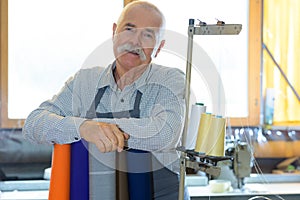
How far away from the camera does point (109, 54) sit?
1273 mm

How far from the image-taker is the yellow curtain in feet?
8.48

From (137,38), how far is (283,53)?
1.56 m

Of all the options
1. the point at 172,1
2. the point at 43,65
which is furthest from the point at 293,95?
the point at 43,65

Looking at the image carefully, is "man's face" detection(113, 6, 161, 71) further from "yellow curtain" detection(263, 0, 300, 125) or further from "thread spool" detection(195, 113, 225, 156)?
"yellow curtain" detection(263, 0, 300, 125)

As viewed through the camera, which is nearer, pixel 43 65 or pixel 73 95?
pixel 73 95

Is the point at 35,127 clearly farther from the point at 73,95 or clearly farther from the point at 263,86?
the point at 263,86

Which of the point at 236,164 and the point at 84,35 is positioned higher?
the point at 84,35

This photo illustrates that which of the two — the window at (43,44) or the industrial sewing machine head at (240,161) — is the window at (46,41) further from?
the industrial sewing machine head at (240,161)

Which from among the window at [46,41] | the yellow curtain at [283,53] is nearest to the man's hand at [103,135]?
the window at [46,41]

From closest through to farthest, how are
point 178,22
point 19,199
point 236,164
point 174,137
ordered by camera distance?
point 174,137
point 19,199
point 236,164
point 178,22

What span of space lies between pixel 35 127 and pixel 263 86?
5.31 feet

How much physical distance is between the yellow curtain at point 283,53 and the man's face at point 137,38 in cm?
147

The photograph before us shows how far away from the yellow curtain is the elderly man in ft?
4.70

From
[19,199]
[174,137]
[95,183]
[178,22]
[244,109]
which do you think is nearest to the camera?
[95,183]
